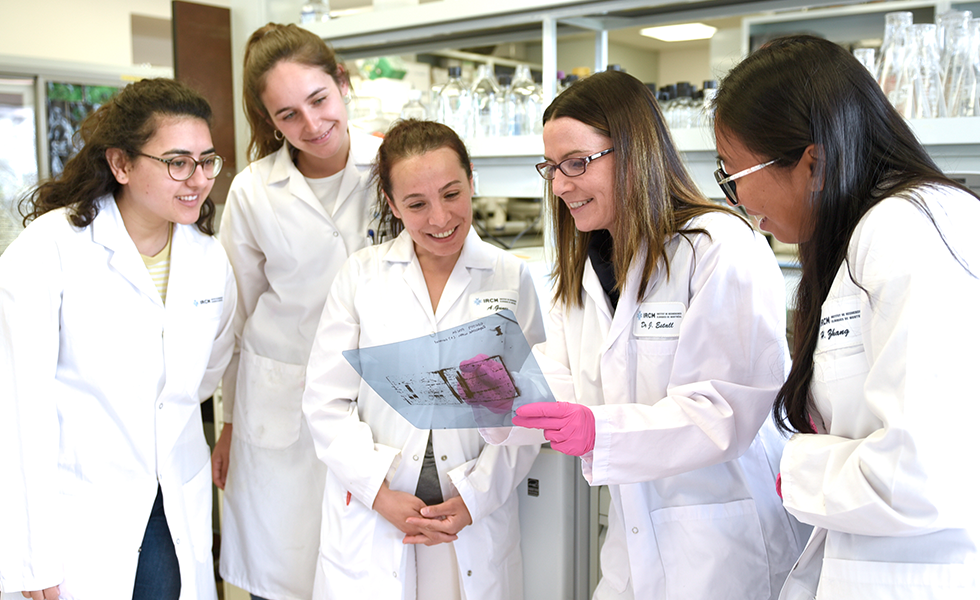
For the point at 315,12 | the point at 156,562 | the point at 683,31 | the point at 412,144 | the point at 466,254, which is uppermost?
the point at 683,31

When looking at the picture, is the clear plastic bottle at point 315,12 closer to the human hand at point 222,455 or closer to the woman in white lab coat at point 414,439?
the woman in white lab coat at point 414,439

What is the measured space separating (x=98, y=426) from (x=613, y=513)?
1091mm

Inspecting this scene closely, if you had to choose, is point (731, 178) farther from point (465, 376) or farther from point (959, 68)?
point (959, 68)

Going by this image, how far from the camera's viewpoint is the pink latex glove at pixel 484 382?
1244mm

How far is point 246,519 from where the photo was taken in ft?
6.72

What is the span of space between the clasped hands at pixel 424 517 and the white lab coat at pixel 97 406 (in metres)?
0.52

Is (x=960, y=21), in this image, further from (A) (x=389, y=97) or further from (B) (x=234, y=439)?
(B) (x=234, y=439)

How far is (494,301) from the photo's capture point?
1.63m

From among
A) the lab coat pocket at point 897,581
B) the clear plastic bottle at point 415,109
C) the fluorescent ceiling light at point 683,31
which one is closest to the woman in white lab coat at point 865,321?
the lab coat pocket at point 897,581

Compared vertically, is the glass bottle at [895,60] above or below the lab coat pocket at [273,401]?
above

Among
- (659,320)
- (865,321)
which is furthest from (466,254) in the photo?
(865,321)

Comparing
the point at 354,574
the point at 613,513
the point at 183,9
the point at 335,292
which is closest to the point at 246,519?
the point at 354,574

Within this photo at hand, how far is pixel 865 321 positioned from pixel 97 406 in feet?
4.80

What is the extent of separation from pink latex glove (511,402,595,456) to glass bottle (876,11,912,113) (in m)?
1.11
